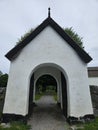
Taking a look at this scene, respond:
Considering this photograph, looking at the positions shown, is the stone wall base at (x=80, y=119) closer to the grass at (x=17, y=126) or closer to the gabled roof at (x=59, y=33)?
the grass at (x=17, y=126)

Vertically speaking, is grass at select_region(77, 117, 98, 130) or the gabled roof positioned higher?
the gabled roof

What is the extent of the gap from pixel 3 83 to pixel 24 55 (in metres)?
17.2

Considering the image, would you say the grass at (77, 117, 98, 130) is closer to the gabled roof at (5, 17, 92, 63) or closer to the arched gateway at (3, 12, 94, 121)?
the arched gateway at (3, 12, 94, 121)

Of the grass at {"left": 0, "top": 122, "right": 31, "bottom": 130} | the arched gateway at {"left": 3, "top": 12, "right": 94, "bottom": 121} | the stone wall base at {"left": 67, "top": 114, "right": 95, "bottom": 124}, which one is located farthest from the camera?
the arched gateway at {"left": 3, "top": 12, "right": 94, "bottom": 121}

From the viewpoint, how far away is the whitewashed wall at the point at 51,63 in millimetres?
7115

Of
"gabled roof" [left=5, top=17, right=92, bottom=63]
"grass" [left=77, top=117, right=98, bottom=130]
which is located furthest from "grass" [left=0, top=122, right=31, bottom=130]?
"gabled roof" [left=5, top=17, right=92, bottom=63]

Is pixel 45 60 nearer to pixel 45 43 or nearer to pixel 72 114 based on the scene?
pixel 45 43

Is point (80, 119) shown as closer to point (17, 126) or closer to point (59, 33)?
point (17, 126)

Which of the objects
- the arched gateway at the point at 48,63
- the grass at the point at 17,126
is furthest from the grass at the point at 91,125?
the grass at the point at 17,126

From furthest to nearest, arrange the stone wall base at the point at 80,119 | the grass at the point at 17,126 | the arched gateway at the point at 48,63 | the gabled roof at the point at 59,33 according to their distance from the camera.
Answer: the gabled roof at the point at 59,33, the arched gateway at the point at 48,63, the stone wall base at the point at 80,119, the grass at the point at 17,126

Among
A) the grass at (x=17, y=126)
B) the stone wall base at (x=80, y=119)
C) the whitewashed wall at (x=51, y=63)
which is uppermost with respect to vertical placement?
the whitewashed wall at (x=51, y=63)

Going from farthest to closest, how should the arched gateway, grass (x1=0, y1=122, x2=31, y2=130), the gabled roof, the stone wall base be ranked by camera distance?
the gabled roof < the arched gateway < the stone wall base < grass (x1=0, y1=122, x2=31, y2=130)

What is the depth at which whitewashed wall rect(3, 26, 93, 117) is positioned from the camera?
7115 mm

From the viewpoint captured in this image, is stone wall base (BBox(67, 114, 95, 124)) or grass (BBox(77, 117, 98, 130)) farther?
stone wall base (BBox(67, 114, 95, 124))
